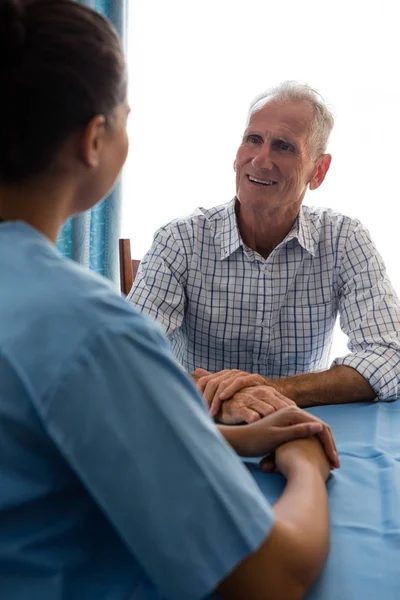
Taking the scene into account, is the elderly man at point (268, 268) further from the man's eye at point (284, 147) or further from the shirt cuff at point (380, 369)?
the shirt cuff at point (380, 369)

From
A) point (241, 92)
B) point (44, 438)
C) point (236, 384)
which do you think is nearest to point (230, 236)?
point (236, 384)

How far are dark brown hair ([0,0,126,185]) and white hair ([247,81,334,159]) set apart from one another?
4.12 ft

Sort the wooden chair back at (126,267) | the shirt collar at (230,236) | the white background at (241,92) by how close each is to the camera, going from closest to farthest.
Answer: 1. the shirt collar at (230,236)
2. the wooden chair back at (126,267)
3. the white background at (241,92)

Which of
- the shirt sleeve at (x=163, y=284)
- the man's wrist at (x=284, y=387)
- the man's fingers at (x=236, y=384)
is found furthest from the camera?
the shirt sleeve at (x=163, y=284)

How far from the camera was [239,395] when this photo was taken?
1298 mm

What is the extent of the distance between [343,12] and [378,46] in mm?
208

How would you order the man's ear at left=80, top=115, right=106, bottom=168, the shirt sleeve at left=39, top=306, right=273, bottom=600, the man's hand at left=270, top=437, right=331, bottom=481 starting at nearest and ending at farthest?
the shirt sleeve at left=39, top=306, right=273, bottom=600 → the man's ear at left=80, top=115, right=106, bottom=168 → the man's hand at left=270, top=437, right=331, bottom=481

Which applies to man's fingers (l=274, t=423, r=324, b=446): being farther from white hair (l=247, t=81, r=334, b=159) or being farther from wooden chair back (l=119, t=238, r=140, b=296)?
wooden chair back (l=119, t=238, r=140, b=296)

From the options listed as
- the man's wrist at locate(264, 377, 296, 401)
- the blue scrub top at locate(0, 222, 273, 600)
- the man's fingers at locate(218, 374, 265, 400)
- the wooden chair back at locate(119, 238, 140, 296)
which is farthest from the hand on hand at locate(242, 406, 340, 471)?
the wooden chair back at locate(119, 238, 140, 296)

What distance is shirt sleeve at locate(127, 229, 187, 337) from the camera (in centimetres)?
171

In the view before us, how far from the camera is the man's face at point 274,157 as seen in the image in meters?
1.83

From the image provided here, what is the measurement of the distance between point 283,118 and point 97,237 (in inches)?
55.4

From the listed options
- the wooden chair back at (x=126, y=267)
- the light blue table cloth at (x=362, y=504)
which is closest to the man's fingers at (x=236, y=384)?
the light blue table cloth at (x=362, y=504)

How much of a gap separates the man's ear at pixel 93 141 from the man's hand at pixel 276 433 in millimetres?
565
